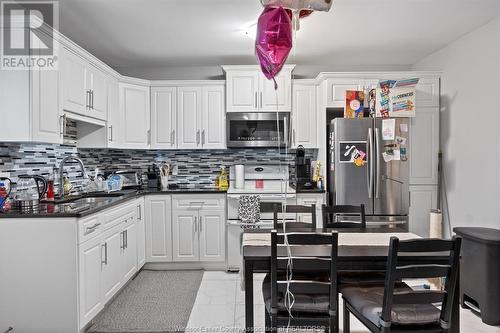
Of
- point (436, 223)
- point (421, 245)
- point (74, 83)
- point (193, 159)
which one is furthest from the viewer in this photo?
point (193, 159)

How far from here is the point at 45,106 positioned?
237 cm

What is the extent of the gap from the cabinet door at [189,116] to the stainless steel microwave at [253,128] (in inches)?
15.6

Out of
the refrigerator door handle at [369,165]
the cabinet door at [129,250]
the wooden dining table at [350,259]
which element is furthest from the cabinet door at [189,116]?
the wooden dining table at [350,259]

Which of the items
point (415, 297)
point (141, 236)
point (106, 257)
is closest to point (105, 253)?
point (106, 257)

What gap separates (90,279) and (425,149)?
3569 mm

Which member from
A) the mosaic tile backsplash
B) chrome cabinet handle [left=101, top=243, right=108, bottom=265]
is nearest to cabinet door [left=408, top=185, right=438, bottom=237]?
the mosaic tile backsplash

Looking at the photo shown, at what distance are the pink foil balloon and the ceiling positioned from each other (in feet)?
3.13

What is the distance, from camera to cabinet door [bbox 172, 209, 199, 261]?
3.78m

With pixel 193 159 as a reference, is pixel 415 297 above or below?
below

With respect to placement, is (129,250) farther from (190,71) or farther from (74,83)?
(190,71)

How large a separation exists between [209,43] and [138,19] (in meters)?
0.81

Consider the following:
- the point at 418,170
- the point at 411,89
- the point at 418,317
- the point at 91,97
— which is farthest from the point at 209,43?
the point at 418,317

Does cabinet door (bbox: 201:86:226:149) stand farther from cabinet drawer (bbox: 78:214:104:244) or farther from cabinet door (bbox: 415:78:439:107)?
cabinet door (bbox: 415:78:439:107)

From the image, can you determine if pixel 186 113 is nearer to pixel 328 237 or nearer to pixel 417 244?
pixel 328 237
